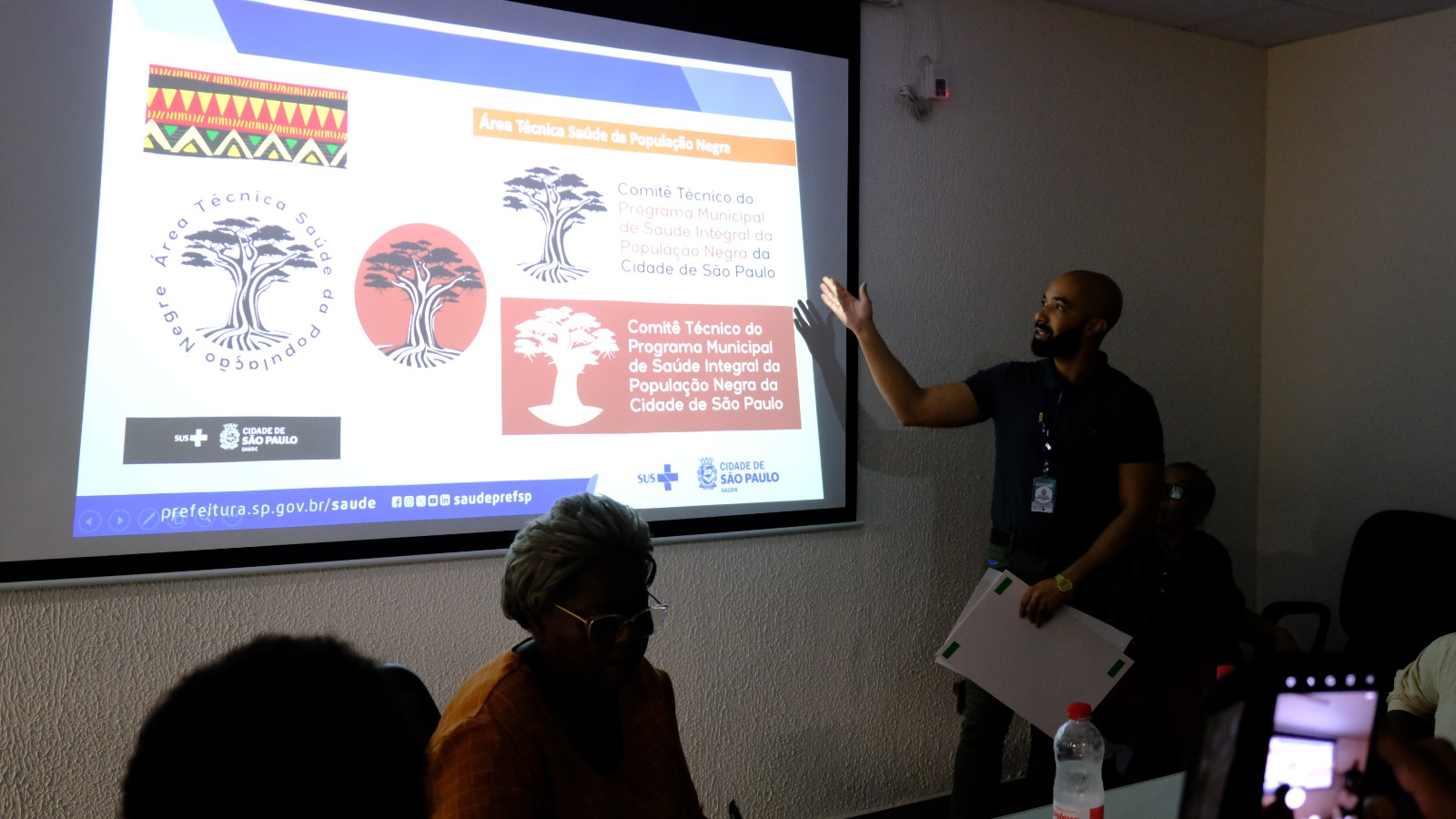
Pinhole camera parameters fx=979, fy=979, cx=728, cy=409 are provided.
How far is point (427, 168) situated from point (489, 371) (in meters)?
0.54

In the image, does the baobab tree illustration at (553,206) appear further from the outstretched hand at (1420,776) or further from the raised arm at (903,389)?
the outstretched hand at (1420,776)

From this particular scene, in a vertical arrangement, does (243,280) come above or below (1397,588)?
above

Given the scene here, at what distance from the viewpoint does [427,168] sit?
248 cm

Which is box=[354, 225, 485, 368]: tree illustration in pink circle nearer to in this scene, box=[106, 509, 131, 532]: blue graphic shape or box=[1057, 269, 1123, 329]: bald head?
box=[106, 509, 131, 532]: blue graphic shape

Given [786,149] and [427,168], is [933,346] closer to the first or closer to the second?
[786,149]

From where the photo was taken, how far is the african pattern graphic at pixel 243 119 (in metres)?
2.22

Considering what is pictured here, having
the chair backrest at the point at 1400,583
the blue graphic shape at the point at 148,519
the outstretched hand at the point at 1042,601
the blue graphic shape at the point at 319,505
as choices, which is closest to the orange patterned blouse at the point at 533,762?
the blue graphic shape at the point at 319,505

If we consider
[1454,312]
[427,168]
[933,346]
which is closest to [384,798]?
[427,168]

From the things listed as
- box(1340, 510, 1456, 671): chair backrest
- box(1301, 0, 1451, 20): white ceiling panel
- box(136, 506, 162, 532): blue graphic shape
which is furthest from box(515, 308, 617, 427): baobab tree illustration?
box(1301, 0, 1451, 20): white ceiling panel

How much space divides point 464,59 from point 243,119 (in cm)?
56

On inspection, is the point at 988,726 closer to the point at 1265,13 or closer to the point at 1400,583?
the point at 1400,583

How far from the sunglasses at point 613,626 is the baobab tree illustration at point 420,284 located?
4.09 feet

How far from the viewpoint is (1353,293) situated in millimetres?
3723

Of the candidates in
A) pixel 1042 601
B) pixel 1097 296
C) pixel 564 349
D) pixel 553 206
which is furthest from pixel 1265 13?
pixel 564 349
